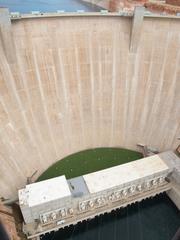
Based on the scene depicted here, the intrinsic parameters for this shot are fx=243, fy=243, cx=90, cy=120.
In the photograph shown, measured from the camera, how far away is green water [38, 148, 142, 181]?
73.7 ft

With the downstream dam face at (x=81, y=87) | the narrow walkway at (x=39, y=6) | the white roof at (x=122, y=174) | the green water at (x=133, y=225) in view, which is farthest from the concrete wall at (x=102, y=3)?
the green water at (x=133, y=225)

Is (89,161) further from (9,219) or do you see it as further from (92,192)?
(9,219)

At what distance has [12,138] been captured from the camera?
2027 cm

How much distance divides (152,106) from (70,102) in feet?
27.3

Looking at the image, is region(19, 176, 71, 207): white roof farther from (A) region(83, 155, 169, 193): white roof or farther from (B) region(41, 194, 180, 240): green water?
(B) region(41, 194, 180, 240): green water

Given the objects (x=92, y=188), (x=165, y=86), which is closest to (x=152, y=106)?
(x=165, y=86)

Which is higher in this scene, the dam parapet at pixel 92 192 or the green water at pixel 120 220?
the dam parapet at pixel 92 192

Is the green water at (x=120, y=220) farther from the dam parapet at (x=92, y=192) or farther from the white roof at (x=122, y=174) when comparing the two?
the white roof at (x=122, y=174)

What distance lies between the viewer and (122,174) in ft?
65.2

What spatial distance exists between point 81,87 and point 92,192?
400 inches

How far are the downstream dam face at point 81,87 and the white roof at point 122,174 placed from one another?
4.54 m

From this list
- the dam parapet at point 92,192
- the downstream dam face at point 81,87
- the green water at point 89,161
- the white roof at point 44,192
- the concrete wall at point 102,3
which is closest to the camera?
the white roof at point 44,192

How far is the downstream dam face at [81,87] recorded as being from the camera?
2011cm

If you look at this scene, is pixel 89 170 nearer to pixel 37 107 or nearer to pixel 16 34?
pixel 37 107
